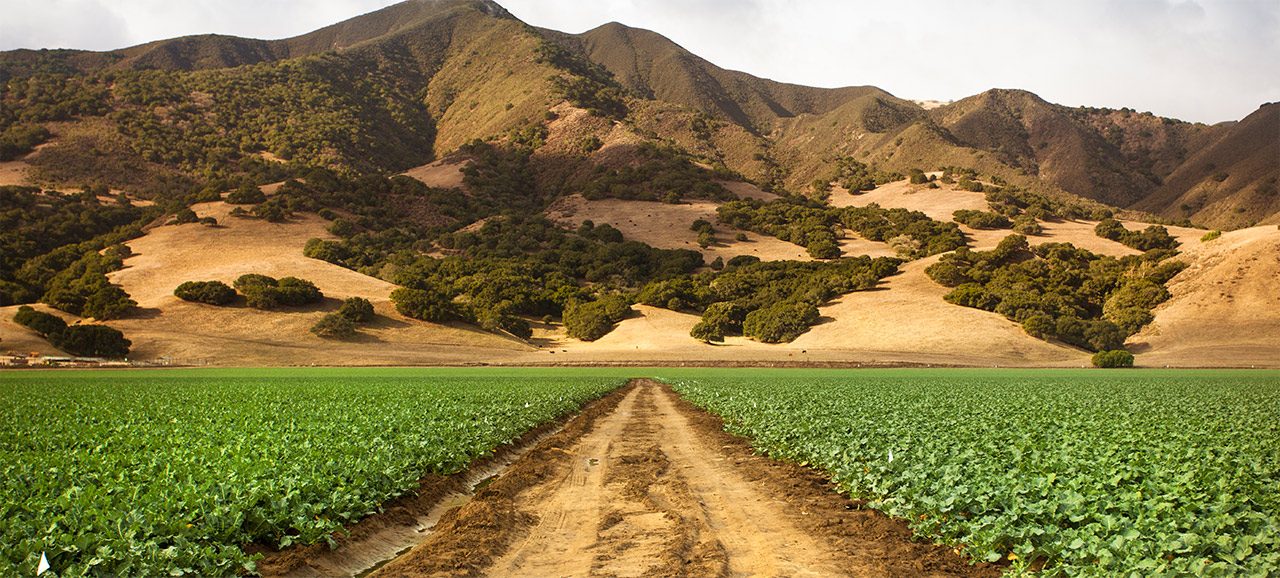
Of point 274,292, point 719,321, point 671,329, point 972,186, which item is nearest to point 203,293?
point 274,292

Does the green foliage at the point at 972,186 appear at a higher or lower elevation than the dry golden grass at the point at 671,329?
higher

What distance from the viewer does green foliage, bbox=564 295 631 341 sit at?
283ft

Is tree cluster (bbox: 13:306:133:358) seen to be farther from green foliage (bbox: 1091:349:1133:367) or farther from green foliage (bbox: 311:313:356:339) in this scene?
green foliage (bbox: 1091:349:1133:367)

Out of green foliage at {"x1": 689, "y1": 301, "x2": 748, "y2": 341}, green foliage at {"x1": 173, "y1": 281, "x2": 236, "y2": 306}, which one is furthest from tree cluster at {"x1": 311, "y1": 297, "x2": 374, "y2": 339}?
green foliage at {"x1": 689, "y1": 301, "x2": 748, "y2": 341}

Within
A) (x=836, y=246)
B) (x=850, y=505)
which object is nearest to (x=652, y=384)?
(x=850, y=505)

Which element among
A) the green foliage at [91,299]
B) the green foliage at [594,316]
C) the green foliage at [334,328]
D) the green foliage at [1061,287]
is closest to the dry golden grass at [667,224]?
the green foliage at [1061,287]

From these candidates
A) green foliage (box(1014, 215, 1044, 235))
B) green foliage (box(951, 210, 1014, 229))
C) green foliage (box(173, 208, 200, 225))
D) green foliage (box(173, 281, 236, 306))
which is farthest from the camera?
green foliage (box(951, 210, 1014, 229))

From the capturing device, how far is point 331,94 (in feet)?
635

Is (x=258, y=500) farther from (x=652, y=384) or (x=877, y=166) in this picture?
(x=877, y=166)

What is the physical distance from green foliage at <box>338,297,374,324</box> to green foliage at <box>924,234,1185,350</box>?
68082mm

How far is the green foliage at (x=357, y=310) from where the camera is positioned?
74.5m

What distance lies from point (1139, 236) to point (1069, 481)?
118m

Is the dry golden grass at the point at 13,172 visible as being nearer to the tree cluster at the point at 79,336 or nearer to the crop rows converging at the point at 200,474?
the tree cluster at the point at 79,336

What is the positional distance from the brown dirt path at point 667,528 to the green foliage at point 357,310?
65.2 metres
